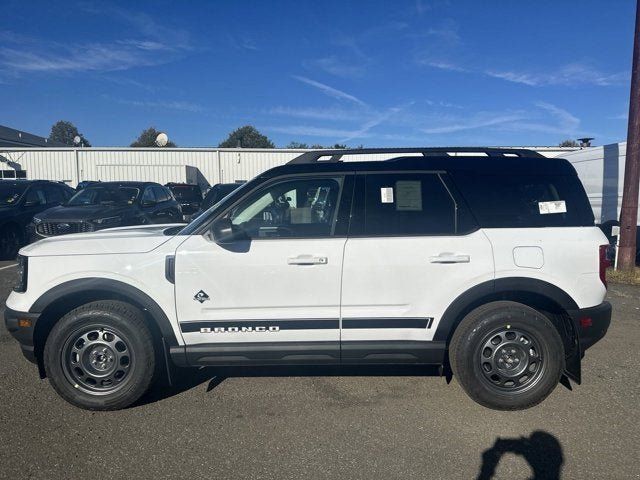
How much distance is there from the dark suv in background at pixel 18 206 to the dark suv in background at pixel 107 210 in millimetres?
1467

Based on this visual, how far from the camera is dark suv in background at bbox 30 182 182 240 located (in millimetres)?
9180

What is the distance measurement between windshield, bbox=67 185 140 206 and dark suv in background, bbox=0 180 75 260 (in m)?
1.51

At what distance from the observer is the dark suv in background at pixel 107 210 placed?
9.18 meters

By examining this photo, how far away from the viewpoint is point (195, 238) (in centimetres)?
354

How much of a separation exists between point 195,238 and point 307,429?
1604mm

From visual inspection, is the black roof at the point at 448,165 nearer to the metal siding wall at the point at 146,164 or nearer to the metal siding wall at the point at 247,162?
the metal siding wall at the point at 146,164

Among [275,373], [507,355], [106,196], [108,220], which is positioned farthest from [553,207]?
[106,196]

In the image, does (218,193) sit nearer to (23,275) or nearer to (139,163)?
(23,275)

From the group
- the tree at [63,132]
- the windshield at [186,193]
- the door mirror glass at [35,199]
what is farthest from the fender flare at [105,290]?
the tree at [63,132]

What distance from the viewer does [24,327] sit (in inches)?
139

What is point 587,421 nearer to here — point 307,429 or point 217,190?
point 307,429

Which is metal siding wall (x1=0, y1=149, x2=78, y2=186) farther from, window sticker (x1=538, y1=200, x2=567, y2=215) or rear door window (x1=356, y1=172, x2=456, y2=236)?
window sticker (x1=538, y1=200, x2=567, y2=215)

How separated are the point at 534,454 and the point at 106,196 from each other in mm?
9907

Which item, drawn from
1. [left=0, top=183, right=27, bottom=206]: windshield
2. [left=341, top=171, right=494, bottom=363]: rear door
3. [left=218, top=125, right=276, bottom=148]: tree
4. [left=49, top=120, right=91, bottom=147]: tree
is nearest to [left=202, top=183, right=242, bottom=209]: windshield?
[left=0, top=183, right=27, bottom=206]: windshield
